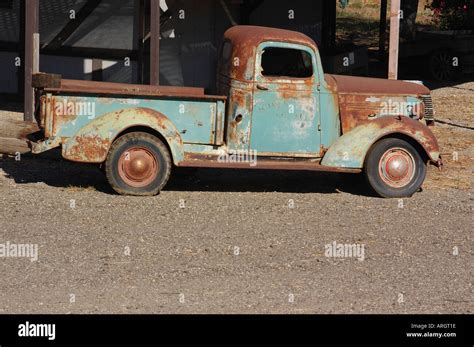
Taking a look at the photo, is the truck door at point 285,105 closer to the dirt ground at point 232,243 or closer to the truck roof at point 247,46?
the truck roof at point 247,46

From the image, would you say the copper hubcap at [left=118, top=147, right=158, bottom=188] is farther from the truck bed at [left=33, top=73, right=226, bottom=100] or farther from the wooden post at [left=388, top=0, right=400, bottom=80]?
the wooden post at [left=388, top=0, right=400, bottom=80]

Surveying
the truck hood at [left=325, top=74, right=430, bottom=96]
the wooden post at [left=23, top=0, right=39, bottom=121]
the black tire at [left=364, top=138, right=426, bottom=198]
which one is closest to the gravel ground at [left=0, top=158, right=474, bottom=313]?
the black tire at [left=364, top=138, right=426, bottom=198]

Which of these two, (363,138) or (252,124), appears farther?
(363,138)

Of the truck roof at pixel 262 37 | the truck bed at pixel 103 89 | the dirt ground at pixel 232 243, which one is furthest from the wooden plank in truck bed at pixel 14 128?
the truck roof at pixel 262 37

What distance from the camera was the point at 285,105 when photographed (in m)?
11.8

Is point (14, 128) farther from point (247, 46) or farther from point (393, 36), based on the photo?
point (393, 36)

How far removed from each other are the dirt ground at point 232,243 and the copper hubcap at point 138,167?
26 cm

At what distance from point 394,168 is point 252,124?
184 cm

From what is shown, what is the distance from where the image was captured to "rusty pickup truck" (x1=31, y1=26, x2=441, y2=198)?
11.5m

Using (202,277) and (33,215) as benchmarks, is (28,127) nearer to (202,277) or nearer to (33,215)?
(33,215)

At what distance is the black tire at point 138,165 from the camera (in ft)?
38.1

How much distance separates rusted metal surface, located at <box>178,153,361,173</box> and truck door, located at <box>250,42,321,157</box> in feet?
0.32

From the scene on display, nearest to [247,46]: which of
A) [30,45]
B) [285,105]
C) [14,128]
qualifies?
[285,105]

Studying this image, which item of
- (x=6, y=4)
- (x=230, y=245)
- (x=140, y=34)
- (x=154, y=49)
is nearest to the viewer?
(x=230, y=245)
